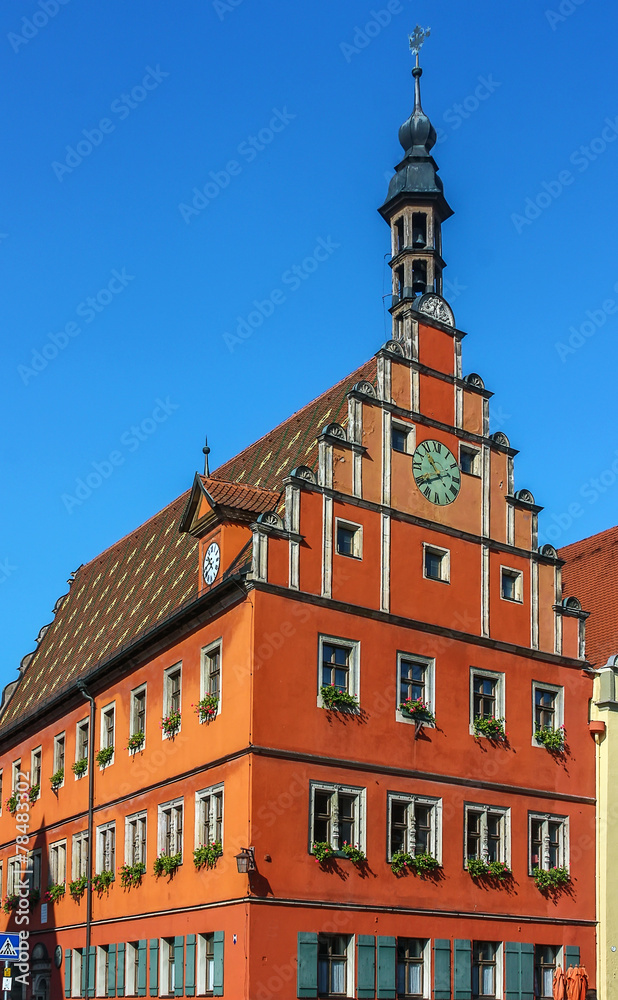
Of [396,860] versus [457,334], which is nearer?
[396,860]

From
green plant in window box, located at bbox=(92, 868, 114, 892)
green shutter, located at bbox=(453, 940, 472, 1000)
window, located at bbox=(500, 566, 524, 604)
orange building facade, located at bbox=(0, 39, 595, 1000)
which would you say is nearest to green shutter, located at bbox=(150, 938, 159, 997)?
orange building facade, located at bbox=(0, 39, 595, 1000)

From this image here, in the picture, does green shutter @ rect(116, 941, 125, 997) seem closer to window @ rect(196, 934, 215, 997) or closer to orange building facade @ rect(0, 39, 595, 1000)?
orange building facade @ rect(0, 39, 595, 1000)

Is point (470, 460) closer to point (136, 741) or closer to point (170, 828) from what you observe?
point (136, 741)

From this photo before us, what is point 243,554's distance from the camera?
32.8 m

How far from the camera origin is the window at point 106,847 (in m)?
37.0

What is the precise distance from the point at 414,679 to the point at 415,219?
13290 millimetres

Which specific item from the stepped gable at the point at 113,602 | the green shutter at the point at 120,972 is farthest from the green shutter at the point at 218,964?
the stepped gable at the point at 113,602

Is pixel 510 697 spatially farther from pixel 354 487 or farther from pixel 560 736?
pixel 354 487

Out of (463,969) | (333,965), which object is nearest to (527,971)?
(463,969)

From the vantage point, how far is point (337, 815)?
30.8m

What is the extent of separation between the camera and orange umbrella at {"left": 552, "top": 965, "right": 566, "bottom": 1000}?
32656 mm

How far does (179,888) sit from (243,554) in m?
7.75

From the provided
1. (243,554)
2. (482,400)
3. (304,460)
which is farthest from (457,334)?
(243,554)

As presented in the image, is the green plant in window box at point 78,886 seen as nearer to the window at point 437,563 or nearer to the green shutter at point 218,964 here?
the green shutter at point 218,964
